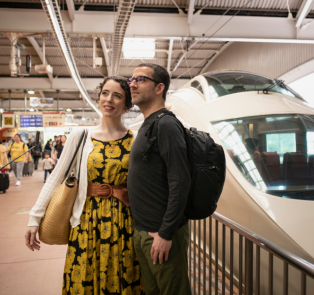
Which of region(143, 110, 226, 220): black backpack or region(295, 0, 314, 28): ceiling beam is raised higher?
region(295, 0, 314, 28): ceiling beam

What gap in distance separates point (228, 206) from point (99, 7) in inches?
311

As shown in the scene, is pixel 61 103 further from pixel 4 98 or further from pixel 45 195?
pixel 45 195

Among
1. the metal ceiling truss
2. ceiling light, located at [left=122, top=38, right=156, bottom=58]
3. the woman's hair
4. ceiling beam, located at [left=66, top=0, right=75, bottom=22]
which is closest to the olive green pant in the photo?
the woman's hair

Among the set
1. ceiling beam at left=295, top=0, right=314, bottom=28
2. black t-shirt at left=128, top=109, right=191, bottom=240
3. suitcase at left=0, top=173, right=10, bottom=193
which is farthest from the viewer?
suitcase at left=0, top=173, right=10, bottom=193

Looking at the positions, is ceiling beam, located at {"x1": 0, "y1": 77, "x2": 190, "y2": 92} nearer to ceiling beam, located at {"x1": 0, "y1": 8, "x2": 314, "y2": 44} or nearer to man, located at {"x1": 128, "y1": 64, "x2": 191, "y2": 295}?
ceiling beam, located at {"x1": 0, "y1": 8, "x2": 314, "y2": 44}

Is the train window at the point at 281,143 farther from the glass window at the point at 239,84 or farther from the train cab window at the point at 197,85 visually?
the train cab window at the point at 197,85

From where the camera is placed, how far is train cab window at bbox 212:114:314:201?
291 cm

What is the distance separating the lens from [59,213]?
175 cm

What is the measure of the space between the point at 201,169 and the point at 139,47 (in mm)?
10615

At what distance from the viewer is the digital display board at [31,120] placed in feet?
53.0

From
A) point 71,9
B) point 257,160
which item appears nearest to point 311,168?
point 257,160

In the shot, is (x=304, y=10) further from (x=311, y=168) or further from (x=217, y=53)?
(x=311, y=168)

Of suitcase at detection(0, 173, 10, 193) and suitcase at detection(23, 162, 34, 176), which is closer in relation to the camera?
suitcase at detection(0, 173, 10, 193)

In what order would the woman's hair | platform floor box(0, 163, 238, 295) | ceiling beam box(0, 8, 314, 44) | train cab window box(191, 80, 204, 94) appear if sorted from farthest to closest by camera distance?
ceiling beam box(0, 8, 314, 44) < train cab window box(191, 80, 204, 94) < platform floor box(0, 163, 238, 295) < the woman's hair
